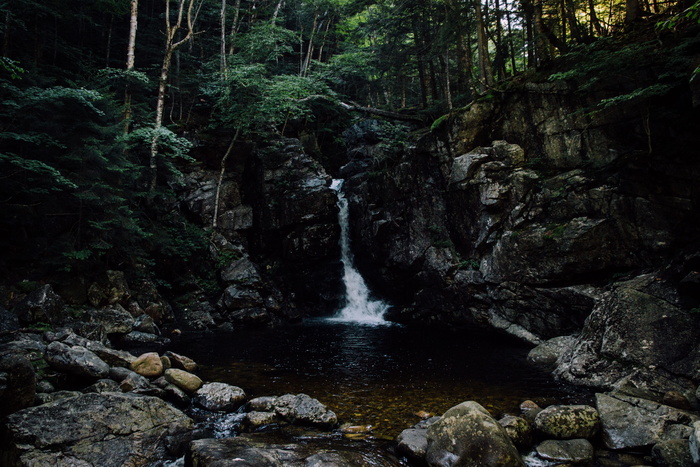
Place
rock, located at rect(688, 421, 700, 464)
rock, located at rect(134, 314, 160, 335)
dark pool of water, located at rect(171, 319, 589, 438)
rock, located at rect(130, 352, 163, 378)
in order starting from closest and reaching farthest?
1. rock, located at rect(688, 421, 700, 464)
2. dark pool of water, located at rect(171, 319, 589, 438)
3. rock, located at rect(130, 352, 163, 378)
4. rock, located at rect(134, 314, 160, 335)

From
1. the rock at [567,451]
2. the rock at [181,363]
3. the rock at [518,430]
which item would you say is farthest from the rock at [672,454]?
the rock at [181,363]

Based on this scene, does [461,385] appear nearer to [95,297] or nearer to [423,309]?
[423,309]

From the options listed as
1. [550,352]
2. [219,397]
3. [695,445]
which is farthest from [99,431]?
[550,352]

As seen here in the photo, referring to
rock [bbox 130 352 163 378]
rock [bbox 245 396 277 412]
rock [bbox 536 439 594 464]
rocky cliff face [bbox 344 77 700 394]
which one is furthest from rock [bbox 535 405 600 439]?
rock [bbox 130 352 163 378]

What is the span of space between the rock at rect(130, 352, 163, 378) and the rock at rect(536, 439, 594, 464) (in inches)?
308

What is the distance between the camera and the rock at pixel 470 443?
4762mm

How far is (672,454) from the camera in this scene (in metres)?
4.83

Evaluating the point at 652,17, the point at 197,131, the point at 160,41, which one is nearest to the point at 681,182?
the point at 652,17

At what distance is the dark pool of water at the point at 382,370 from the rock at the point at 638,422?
1.34 meters

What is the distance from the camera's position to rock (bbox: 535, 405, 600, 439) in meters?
5.74

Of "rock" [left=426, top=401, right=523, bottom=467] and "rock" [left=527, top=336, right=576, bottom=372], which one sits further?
"rock" [left=527, top=336, right=576, bottom=372]

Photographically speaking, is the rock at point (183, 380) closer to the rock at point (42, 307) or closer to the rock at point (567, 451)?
the rock at point (42, 307)

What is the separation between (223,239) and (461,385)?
15261 mm

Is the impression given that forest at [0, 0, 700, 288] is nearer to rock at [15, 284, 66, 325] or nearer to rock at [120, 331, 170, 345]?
rock at [15, 284, 66, 325]
